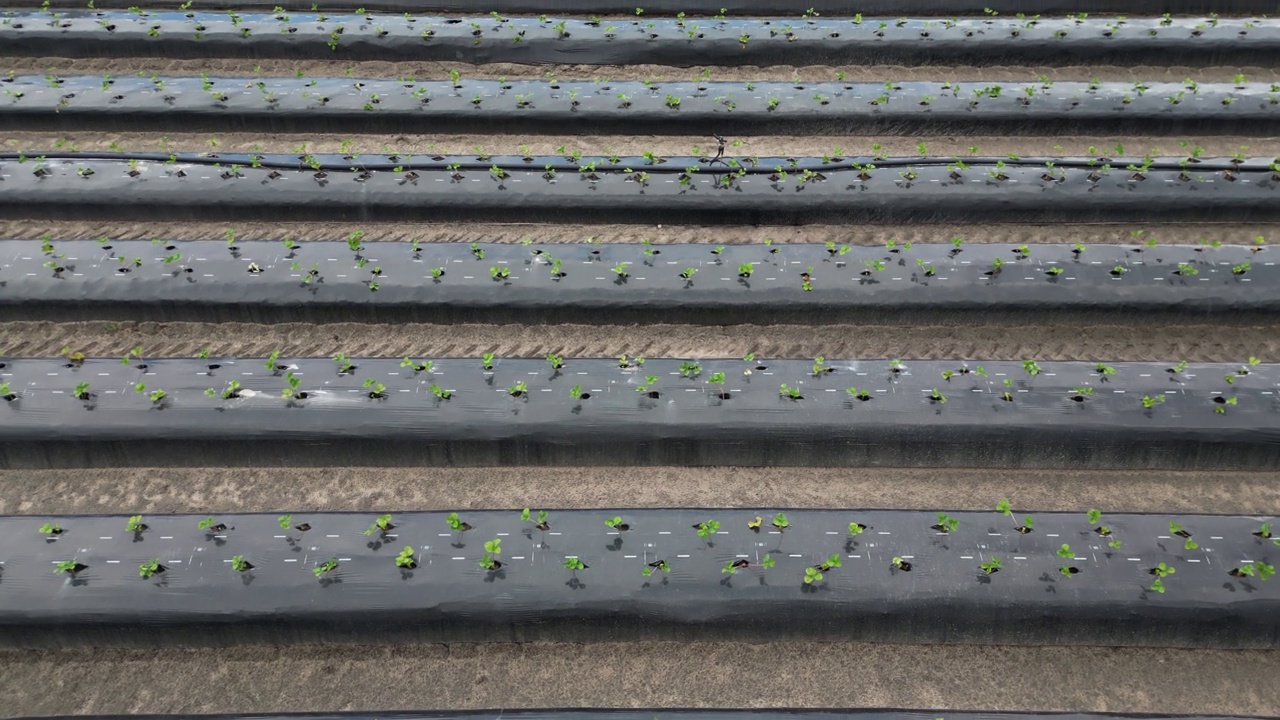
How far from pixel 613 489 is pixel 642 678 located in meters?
2.92

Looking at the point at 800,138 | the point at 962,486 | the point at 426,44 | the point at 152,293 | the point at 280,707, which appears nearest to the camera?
the point at 280,707

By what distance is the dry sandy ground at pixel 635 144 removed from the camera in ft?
63.1

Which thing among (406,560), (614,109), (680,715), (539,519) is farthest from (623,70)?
(680,715)

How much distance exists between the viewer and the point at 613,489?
39.7 feet

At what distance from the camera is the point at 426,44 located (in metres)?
23.0

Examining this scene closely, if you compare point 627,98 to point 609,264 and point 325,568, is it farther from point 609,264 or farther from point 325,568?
point 325,568

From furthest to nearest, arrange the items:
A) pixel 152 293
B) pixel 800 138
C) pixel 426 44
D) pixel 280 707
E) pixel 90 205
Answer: pixel 426 44 → pixel 800 138 → pixel 90 205 → pixel 152 293 → pixel 280 707

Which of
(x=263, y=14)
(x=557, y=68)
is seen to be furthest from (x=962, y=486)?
(x=263, y=14)

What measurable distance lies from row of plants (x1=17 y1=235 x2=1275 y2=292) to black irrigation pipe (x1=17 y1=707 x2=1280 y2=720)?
748cm

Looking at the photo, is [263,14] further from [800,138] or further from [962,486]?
[962,486]

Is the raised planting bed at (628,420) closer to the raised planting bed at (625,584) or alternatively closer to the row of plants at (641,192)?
the raised planting bed at (625,584)

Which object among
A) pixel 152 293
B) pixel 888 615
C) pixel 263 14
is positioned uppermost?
pixel 263 14

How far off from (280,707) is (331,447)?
384 centimetres

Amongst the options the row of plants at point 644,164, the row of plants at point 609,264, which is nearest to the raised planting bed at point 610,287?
the row of plants at point 609,264
